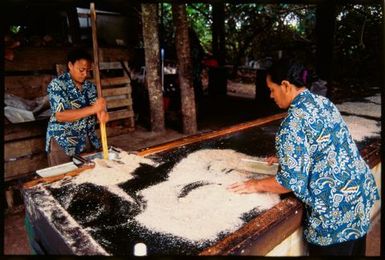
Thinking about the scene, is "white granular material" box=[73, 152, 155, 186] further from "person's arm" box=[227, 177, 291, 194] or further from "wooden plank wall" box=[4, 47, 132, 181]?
"wooden plank wall" box=[4, 47, 132, 181]

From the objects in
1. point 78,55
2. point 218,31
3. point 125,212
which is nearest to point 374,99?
point 78,55

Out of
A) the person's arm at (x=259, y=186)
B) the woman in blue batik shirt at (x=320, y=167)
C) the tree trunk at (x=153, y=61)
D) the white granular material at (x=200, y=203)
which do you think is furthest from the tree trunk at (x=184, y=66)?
the woman in blue batik shirt at (x=320, y=167)

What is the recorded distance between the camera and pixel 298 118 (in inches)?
68.1

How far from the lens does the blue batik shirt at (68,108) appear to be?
128 inches

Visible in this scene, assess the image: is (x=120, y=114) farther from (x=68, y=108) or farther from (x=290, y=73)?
(x=290, y=73)

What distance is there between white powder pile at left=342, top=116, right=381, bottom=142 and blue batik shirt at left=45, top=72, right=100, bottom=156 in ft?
9.57

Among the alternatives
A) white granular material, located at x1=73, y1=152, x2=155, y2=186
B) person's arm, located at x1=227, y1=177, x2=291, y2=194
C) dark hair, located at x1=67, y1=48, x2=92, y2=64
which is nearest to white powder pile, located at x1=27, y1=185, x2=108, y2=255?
white granular material, located at x1=73, y1=152, x2=155, y2=186

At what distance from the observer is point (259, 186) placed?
6.62 feet

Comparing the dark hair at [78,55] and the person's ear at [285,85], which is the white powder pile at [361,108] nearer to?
the person's ear at [285,85]

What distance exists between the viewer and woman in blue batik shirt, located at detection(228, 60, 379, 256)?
1.73 m

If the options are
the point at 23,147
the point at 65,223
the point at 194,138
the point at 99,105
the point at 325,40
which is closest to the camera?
the point at 65,223

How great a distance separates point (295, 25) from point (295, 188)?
12484 millimetres

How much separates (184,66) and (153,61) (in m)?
0.64

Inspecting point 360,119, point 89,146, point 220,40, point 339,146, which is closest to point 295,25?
point 220,40
